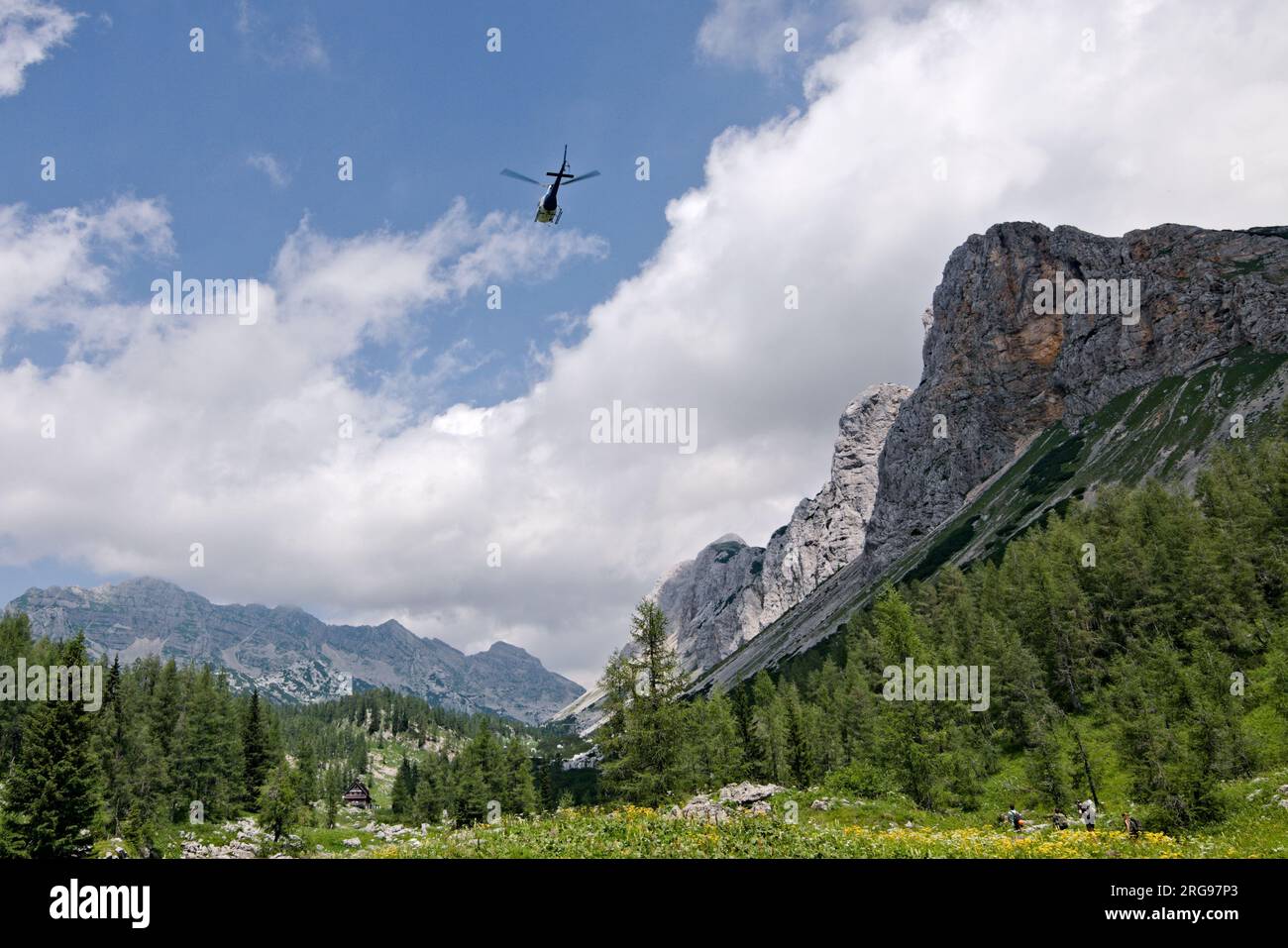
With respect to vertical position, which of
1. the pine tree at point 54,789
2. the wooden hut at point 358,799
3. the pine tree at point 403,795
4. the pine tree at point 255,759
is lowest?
the wooden hut at point 358,799

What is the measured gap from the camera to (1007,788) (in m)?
52.7

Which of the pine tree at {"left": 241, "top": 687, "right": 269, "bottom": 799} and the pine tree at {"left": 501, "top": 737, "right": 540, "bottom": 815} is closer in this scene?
the pine tree at {"left": 241, "top": 687, "right": 269, "bottom": 799}

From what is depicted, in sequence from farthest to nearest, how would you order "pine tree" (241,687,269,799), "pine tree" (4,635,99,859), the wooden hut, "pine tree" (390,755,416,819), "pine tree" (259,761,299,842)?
the wooden hut < "pine tree" (390,755,416,819) < "pine tree" (241,687,269,799) < "pine tree" (259,761,299,842) < "pine tree" (4,635,99,859)

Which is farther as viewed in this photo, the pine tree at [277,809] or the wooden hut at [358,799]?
the wooden hut at [358,799]

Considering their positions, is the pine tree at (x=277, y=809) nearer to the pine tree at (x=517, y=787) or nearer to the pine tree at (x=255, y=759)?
the pine tree at (x=255, y=759)

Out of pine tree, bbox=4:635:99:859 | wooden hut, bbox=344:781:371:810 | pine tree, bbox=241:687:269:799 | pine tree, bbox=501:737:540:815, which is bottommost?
wooden hut, bbox=344:781:371:810

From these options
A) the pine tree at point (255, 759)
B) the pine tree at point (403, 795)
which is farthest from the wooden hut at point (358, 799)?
the pine tree at point (255, 759)

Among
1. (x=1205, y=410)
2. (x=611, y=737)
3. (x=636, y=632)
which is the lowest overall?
(x=611, y=737)

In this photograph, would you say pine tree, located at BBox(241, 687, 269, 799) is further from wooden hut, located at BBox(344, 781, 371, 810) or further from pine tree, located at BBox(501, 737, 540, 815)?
wooden hut, located at BBox(344, 781, 371, 810)

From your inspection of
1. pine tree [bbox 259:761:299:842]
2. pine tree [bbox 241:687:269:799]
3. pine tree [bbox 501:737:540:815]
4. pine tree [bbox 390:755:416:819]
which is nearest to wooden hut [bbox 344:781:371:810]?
pine tree [bbox 390:755:416:819]

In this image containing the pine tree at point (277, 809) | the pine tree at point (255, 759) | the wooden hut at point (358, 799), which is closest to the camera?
the pine tree at point (277, 809)
